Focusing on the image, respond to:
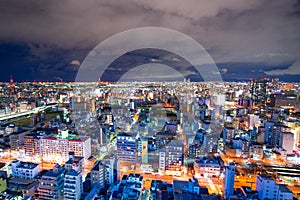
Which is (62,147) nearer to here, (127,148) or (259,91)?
(127,148)

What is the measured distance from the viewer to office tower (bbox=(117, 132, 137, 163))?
13.8 feet

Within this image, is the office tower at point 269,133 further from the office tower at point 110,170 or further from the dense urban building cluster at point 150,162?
the office tower at point 110,170

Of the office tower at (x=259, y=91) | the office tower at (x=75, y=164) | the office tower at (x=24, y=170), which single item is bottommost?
the office tower at (x=24, y=170)

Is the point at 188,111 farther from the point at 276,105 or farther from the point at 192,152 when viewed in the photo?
the point at 276,105

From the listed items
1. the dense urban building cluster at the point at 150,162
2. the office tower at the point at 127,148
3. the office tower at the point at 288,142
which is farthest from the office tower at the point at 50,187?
the office tower at the point at 288,142

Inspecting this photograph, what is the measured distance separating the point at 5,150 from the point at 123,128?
11.6ft

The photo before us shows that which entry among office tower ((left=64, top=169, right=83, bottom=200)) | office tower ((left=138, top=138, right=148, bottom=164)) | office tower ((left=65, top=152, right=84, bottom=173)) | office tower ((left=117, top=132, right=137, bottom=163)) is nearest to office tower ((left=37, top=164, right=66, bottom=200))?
office tower ((left=64, top=169, right=83, bottom=200))

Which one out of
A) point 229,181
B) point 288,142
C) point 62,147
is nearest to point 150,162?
point 229,181

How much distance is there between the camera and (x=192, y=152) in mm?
4535

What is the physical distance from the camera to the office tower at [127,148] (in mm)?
4215

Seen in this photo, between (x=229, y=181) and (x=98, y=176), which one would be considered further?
(x=98, y=176)

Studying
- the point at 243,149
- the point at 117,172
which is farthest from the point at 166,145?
the point at 243,149

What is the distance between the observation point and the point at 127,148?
4.24 metres

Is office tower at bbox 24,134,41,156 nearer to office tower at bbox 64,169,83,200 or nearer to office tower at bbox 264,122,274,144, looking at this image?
office tower at bbox 64,169,83,200
